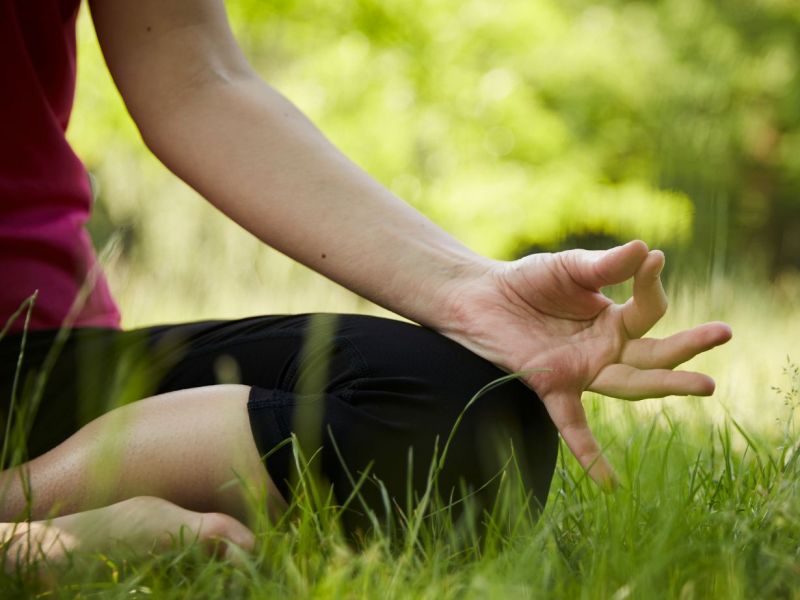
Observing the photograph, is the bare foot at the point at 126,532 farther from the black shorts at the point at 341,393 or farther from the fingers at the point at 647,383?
the fingers at the point at 647,383

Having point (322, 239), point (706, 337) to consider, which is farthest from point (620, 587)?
point (322, 239)

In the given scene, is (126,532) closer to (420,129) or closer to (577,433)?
(577,433)

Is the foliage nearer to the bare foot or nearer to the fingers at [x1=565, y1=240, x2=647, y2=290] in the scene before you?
the fingers at [x1=565, y1=240, x2=647, y2=290]

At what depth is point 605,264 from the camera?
1.18 meters

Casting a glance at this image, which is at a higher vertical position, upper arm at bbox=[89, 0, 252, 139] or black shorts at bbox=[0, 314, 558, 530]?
upper arm at bbox=[89, 0, 252, 139]

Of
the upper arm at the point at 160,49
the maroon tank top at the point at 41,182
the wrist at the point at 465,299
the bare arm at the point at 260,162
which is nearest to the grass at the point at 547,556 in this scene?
the wrist at the point at 465,299

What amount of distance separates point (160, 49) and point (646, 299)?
0.94 metres

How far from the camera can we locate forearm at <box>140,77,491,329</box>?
142 centimetres

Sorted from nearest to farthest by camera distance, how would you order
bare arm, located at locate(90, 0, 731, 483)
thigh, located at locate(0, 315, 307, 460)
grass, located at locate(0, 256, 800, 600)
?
1. grass, located at locate(0, 256, 800, 600)
2. bare arm, located at locate(90, 0, 731, 483)
3. thigh, located at locate(0, 315, 307, 460)

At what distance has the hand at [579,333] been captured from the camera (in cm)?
117

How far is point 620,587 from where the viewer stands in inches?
38.3

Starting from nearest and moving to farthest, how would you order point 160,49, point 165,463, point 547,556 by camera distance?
1. point 547,556
2. point 165,463
3. point 160,49

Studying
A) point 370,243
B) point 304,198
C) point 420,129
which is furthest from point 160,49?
point 420,129

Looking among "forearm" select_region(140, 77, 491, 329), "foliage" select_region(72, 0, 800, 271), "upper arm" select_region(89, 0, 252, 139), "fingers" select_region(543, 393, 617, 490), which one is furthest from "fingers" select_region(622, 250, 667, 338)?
"foliage" select_region(72, 0, 800, 271)
